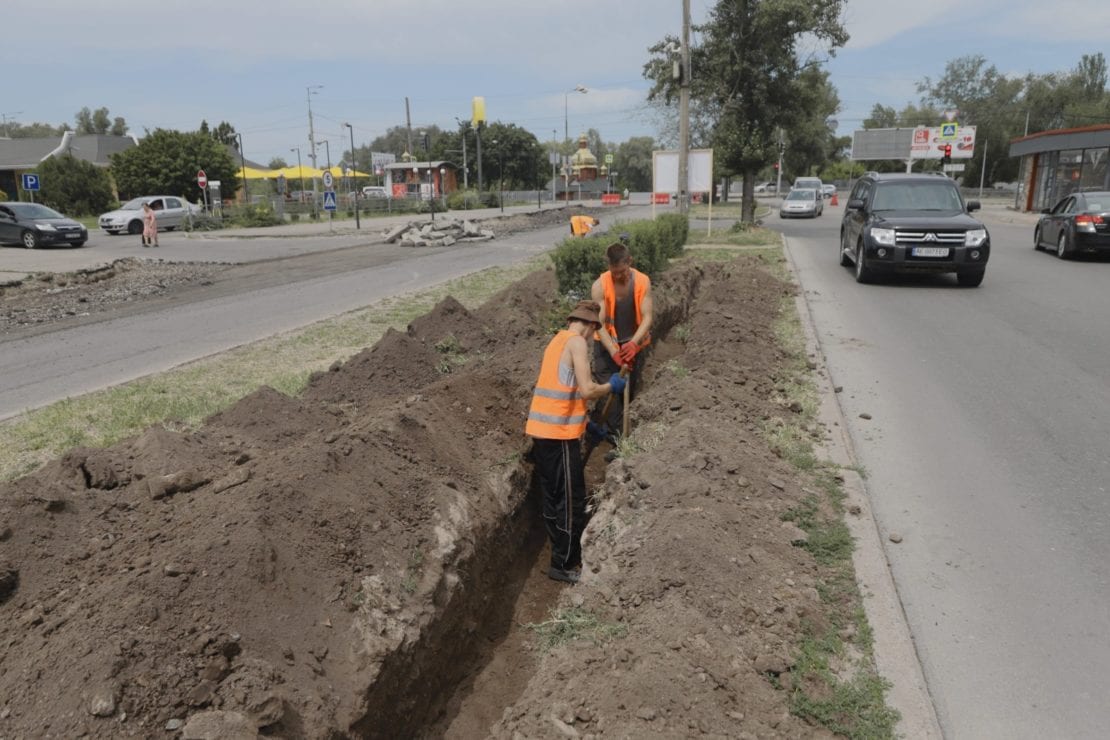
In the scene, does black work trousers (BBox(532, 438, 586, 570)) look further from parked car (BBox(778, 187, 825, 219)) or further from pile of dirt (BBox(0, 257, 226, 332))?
parked car (BBox(778, 187, 825, 219))

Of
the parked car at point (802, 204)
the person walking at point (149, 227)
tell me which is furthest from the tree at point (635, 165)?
the person walking at point (149, 227)

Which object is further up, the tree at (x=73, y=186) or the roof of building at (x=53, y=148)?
the roof of building at (x=53, y=148)

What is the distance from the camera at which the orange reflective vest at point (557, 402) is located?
15.7ft

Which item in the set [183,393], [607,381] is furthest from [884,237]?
[183,393]

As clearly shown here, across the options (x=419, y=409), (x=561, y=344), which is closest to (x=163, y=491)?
(x=419, y=409)

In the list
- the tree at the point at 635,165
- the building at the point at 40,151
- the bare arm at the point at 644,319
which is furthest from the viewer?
the tree at the point at 635,165

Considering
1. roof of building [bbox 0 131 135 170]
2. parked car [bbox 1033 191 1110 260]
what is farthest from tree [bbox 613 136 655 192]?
parked car [bbox 1033 191 1110 260]

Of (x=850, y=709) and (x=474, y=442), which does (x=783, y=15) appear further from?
(x=850, y=709)

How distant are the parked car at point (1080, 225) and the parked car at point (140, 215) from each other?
32984 millimetres

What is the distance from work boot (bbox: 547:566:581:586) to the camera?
5120 millimetres

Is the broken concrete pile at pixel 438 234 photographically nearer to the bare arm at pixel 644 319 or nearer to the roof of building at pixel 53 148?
the bare arm at pixel 644 319

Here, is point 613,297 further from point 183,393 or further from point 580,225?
point 580,225

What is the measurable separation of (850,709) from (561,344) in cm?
260

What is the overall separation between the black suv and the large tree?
1074cm
